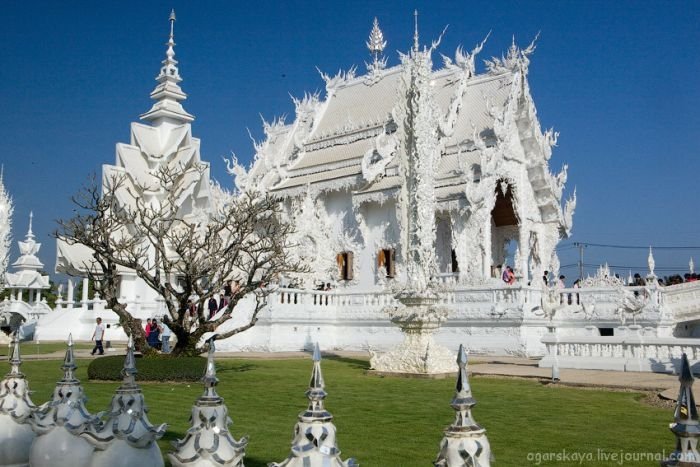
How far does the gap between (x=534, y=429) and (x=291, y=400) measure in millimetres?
3719

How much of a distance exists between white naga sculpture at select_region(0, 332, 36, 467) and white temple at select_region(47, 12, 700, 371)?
10.0 metres

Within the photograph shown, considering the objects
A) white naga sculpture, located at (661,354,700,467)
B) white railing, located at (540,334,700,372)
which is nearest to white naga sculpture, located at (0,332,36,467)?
white naga sculpture, located at (661,354,700,467)

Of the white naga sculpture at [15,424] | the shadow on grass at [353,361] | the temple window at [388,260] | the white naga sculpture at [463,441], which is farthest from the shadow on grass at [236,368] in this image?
the white naga sculpture at [463,441]

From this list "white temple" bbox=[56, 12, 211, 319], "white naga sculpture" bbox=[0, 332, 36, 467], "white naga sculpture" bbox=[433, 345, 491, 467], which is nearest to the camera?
"white naga sculpture" bbox=[433, 345, 491, 467]

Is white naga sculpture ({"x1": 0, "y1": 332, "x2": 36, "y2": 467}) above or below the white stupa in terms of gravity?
below

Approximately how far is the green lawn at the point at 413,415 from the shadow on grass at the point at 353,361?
241 centimetres

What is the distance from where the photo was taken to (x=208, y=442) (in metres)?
3.22

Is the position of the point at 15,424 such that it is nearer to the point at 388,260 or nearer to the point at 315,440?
the point at 315,440

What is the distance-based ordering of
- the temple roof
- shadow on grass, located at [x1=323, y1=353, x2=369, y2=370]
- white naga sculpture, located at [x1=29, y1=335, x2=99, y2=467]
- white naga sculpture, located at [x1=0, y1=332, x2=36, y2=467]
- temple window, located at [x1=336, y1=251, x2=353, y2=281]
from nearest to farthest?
white naga sculpture, located at [x1=29, y1=335, x2=99, y2=467] → white naga sculpture, located at [x1=0, y1=332, x2=36, y2=467] → shadow on grass, located at [x1=323, y1=353, x2=369, y2=370] → the temple roof → temple window, located at [x1=336, y1=251, x2=353, y2=281]

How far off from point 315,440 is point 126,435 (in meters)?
1.34

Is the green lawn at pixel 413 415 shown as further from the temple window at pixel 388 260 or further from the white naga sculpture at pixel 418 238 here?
the temple window at pixel 388 260

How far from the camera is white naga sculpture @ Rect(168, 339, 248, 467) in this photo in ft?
10.5

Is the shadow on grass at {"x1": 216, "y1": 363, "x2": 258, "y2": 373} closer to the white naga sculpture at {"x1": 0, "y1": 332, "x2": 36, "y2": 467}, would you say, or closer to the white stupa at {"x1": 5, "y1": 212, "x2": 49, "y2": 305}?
the white naga sculpture at {"x1": 0, "y1": 332, "x2": 36, "y2": 467}

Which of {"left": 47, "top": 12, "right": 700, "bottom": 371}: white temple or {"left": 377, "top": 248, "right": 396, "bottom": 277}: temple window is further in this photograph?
{"left": 377, "top": 248, "right": 396, "bottom": 277}: temple window
